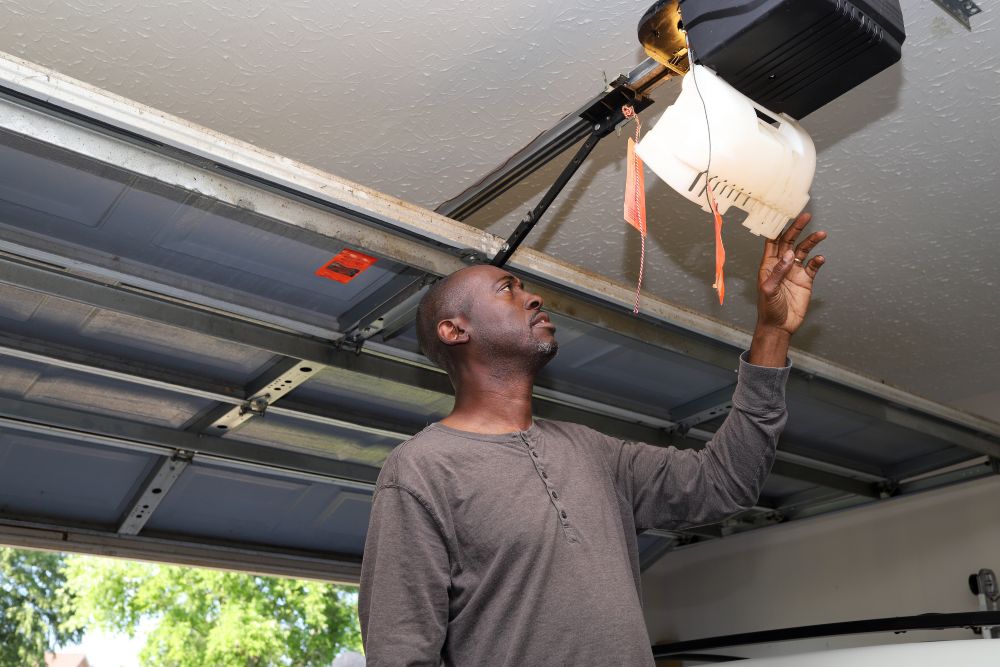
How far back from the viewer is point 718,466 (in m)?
1.88

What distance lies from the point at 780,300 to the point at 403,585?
34.9 inches

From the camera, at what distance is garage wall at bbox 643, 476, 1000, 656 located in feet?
12.3

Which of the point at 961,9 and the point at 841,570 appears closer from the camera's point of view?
the point at 961,9

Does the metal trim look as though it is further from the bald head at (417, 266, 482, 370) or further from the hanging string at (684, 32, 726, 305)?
the hanging string at (684, 32, 726, 305)

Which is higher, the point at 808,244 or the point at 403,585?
the point at 808,244

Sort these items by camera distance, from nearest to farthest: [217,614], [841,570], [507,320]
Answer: [507,320], [841,570], [217,614]

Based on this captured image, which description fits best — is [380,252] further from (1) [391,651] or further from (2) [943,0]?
(2) [943,0]

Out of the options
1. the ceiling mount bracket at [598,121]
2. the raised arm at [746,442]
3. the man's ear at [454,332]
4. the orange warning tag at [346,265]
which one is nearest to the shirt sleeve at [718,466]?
the raised arm at [746,442]

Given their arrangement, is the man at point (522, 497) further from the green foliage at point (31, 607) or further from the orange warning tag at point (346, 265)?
the green foliage at point (31, 607)

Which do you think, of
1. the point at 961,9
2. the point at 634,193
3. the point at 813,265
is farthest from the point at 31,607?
the point at 961,9

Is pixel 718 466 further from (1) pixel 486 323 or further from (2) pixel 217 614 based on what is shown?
(2) pixel 217 614

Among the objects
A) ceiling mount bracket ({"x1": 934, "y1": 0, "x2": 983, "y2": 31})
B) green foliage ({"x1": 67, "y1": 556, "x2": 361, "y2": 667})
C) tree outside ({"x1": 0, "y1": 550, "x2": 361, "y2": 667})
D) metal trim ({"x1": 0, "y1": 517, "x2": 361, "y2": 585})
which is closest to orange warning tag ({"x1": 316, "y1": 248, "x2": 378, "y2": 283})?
ceiling mount bracket ({"x1": 934, "y1": 0, "x2": 983, "y2": 31})

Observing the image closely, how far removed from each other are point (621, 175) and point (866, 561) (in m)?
2.34

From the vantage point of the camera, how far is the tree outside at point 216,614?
13430mm
